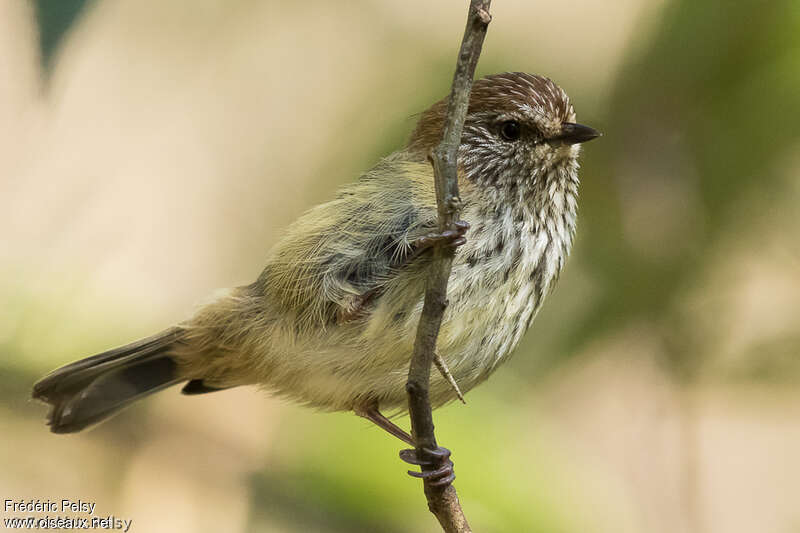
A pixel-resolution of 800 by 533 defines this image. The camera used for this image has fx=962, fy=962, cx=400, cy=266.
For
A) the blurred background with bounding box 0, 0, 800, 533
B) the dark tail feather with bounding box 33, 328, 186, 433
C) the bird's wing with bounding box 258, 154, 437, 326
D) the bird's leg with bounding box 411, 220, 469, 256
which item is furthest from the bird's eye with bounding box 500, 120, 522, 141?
the dark tail feather with bounding box 33, 328, 186, 433

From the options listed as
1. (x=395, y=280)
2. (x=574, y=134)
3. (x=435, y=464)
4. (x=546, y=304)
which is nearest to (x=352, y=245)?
(x=395, y=280)

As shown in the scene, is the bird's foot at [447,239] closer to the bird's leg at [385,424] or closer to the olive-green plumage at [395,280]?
the olive-green plumage at [395,280]

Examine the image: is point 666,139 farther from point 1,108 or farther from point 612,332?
point 1,108

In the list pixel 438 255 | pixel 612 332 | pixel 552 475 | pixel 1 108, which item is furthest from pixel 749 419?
pixel 1 108

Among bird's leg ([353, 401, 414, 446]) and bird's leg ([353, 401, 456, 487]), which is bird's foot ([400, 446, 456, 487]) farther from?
bird's leg ([353, 401, 414, 446])

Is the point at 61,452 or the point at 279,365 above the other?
the point at 279,365

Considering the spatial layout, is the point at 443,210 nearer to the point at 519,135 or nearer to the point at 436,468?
the point at 436,468

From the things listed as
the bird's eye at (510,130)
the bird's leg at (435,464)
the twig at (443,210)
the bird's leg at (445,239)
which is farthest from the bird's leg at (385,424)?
the bird's eye at (510,130)
